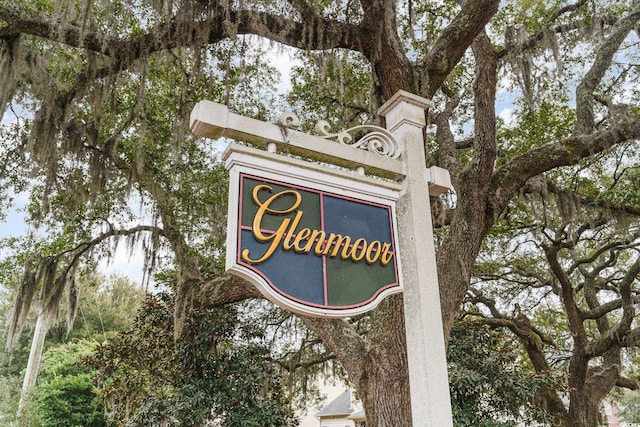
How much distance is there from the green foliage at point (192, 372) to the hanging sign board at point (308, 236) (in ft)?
14.0

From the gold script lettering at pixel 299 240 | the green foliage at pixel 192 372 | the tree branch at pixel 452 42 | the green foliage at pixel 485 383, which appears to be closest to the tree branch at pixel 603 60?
the tree branch at pixel 452 42

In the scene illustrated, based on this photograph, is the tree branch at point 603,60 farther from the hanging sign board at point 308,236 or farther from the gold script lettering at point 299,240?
the gold script lettering at point 299,240

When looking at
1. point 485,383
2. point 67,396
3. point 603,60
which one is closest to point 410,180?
point 485,383

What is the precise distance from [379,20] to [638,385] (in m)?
8.41

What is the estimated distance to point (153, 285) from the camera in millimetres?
7449

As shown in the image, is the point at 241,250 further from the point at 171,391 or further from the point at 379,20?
the point at 171,391

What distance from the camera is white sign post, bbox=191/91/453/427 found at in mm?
2393

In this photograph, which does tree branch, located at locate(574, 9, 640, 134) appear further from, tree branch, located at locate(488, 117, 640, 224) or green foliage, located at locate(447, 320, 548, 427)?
green foliage, located at locate(447, 320, 548, 427)

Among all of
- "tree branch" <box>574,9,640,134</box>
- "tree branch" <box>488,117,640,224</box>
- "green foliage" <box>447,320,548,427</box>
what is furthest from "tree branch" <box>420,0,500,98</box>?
"green foliage" <box>447,320,548,427</box>

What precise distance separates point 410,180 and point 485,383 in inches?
167

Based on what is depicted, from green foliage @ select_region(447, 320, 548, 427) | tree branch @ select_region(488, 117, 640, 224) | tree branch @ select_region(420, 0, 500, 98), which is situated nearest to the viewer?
tree branch @ select_region(420, 0, 500, 98)

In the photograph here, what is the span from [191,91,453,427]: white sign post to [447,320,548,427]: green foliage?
3594mm

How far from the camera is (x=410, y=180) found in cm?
280

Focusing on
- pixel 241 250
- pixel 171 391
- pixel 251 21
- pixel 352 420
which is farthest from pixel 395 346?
pixel 352 420
